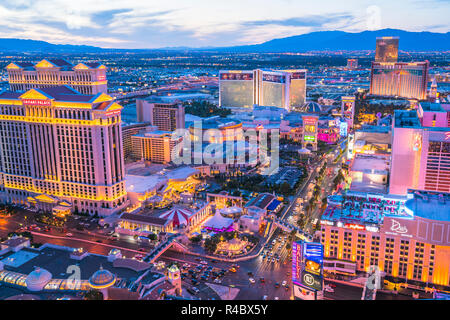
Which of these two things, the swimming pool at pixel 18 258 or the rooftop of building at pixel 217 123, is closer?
the swimming pool at pixel 18 258

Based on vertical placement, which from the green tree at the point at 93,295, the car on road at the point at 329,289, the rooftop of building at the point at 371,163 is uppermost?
the rooftop of building at the point at 371,163

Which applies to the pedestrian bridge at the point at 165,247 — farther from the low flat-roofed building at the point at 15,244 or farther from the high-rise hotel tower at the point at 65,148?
the high-rise hotel tower at the point at 65,148

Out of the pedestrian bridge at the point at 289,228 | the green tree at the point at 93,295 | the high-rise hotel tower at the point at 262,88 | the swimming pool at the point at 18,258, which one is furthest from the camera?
the high-rise hotel tower at the point at 262,88

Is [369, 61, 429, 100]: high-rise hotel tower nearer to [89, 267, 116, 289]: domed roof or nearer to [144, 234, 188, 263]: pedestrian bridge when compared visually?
[144, 234, 188, 263]: pedestrian bridge

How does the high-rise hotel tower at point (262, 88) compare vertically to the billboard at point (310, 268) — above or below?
above

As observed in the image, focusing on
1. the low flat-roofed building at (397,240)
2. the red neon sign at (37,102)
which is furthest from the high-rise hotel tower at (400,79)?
the red neon sign at (37,102)
